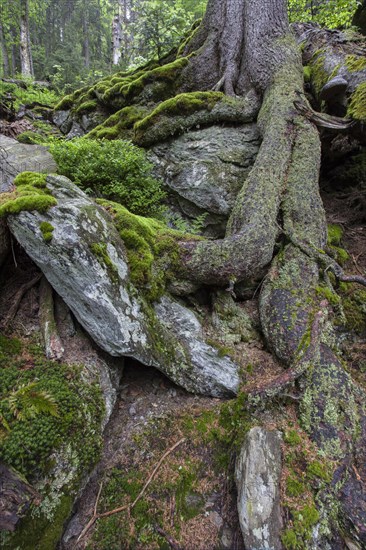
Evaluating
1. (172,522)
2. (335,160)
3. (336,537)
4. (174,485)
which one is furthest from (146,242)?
(335,160)

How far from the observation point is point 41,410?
108 inches

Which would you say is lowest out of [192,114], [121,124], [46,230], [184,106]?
[46,230]

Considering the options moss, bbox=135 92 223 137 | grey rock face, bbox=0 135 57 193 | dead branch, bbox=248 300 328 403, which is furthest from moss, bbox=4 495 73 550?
moss, bbox=135 92 223 137

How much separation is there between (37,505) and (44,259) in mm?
2348

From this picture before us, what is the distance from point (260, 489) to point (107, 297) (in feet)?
8.07

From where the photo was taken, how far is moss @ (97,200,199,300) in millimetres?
3787

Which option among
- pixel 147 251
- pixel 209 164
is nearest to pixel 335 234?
pixel 209 164

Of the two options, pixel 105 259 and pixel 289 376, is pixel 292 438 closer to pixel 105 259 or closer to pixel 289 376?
pixel 289 376

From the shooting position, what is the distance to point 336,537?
105 inches

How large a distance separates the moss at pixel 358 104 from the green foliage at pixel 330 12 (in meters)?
5.20

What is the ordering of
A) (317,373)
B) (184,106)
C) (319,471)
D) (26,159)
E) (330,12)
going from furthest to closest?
(330,12), (184,106), (26,159), (317,373), (319,471)

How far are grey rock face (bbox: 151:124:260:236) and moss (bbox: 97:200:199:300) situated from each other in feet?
6.69

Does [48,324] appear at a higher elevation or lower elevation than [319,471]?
higher

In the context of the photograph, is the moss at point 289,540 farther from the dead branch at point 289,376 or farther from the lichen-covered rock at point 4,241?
the lichen-covered rock at point 4,241
